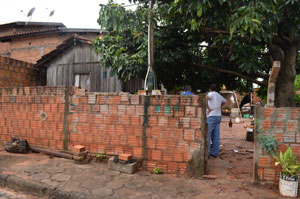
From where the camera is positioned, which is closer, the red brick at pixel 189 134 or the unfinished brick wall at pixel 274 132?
the unfinished brick wall at pixel 274 132

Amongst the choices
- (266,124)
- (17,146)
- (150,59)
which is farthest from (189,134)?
(17,146)

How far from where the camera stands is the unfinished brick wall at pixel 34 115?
502 centimetres

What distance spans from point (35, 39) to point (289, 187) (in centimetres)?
1569

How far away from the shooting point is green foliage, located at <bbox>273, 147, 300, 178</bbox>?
3.09 metres

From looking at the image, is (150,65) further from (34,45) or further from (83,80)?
(34,45)

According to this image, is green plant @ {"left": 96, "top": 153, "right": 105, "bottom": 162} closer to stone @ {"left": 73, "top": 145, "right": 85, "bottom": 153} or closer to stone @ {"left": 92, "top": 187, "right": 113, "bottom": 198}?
stone @ {"left": 73, "top": 145, "right": 85, "bottom": 153}

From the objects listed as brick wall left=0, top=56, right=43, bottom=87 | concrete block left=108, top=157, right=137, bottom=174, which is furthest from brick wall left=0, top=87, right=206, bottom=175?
brick wall left=0, top=56, right=43, bottom=87

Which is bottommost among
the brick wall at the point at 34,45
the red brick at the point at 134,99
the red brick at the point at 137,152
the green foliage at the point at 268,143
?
the red brick at the point at 137,152

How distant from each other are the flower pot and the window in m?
8.54

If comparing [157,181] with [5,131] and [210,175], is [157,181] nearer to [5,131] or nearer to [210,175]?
[210,175]

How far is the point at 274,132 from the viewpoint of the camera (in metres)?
3.40

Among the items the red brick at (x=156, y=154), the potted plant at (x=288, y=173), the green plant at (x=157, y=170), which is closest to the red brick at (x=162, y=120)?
the red brick at (x=156, y=154)

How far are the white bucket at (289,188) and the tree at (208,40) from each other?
7.52 feet

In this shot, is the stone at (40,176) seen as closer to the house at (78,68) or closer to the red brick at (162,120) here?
the red brick at (162,120)
